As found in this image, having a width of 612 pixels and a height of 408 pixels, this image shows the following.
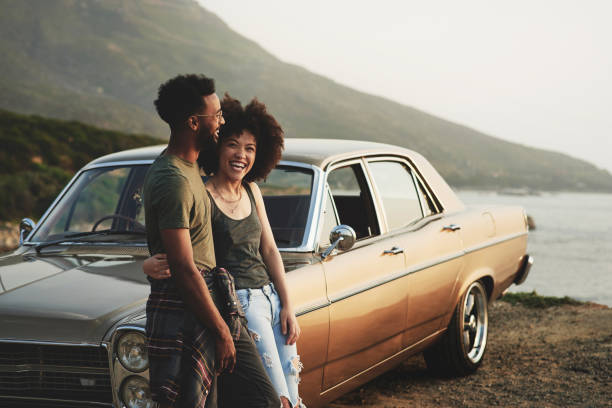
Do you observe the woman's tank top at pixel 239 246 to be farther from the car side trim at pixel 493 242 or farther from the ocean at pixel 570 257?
the ocean at pixel 570 257

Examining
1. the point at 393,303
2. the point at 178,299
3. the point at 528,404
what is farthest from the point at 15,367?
the point at 528,404

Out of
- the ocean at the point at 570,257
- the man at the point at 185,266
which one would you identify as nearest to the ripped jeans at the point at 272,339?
the man at the point at 185,266

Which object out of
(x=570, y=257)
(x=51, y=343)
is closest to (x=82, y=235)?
(x=51, y=343)

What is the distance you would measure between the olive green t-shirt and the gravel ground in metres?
2.60

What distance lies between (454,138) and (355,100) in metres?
25.4

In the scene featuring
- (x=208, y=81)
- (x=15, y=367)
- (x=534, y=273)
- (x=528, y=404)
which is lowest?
(x=534, y=273)

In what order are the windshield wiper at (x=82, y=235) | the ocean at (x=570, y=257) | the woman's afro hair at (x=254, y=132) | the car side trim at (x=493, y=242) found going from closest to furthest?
the woman's afro hair at (x=254, y=132) < the windshield wiper at (x=82, y=235) < the car side trim at (x=493, y=242) < the ocean at (x=570, y=257)

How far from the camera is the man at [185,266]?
2.09m

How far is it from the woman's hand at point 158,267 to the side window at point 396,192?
2.41 metres

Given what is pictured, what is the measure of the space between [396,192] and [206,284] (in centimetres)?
276

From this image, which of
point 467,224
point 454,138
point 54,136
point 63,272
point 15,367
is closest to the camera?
point 15,367

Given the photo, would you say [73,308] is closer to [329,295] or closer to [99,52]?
[329,295]

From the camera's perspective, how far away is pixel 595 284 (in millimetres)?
24812

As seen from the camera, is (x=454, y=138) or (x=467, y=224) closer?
(x=467, y=224)
